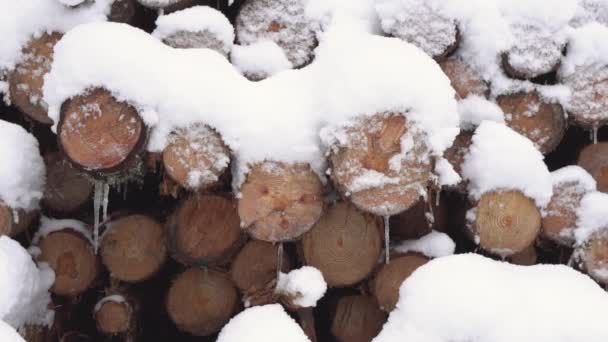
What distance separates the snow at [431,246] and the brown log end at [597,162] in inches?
17.9

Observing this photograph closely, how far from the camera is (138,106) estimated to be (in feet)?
4.43

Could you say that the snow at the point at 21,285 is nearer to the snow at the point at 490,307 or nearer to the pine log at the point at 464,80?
the snow at the point at 490,307

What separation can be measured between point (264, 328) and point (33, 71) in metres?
0.90

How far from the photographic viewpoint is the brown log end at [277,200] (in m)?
1.36

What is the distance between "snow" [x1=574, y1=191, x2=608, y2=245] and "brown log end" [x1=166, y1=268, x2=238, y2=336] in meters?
0.93

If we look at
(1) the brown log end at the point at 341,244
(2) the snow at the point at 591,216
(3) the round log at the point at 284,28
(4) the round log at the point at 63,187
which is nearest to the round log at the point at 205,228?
(1) the brown log end at the point at 341,244

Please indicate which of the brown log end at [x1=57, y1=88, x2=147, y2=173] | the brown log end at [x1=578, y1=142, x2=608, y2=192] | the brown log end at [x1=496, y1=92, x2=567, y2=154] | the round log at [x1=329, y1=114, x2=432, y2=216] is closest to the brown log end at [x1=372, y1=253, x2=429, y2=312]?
the round log at [x1=329, y1=114, x2=432, y2=216]

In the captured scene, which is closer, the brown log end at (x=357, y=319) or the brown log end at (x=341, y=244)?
the brown log end at (x=341, y=244)

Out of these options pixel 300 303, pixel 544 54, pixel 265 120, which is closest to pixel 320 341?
pixel 300 303

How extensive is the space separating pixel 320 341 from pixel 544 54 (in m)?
1.00

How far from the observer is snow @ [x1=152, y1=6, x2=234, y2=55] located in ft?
5.08

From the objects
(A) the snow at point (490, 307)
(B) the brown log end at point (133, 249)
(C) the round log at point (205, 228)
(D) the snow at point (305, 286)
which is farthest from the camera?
(B) the brown log end at point (133, 249)

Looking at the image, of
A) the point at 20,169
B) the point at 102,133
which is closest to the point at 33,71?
the point at 20,169

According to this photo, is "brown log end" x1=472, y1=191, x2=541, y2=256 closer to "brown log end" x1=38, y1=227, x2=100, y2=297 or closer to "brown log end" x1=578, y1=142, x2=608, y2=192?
"brown log end" x1=578, y1=142, x2=608, y2=192
